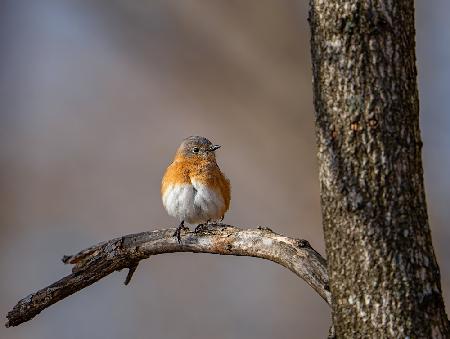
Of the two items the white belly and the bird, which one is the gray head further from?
the white belly

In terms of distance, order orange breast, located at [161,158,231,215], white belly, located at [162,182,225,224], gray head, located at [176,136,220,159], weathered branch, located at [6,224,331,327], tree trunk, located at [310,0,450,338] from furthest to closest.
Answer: gray head, located at [176,136,220,159], orange breast, located at [161,158,231,215], white belly, located at [162,182,225,224], weathered branch, located at [6,224,331,327], tree trunk, located at [310,0,450,338]

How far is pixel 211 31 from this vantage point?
9.42 metres

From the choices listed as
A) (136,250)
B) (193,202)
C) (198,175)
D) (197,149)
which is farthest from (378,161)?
(197,149)

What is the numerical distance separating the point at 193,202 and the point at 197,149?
0.56 m

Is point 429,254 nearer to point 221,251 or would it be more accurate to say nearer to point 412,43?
point 412,43

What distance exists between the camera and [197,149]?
5.67m

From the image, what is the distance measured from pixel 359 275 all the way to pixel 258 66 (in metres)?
6.54

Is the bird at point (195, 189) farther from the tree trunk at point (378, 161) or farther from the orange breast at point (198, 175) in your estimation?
the tree trunk at point (378, 161)

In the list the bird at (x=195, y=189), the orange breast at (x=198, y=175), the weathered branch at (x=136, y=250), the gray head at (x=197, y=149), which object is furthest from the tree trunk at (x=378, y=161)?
the gray head at (x=197, y=149)

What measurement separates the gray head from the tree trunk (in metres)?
2.98

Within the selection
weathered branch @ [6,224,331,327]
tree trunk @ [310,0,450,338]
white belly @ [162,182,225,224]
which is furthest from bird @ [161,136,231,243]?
tree trunk @ [310,0,450,338]

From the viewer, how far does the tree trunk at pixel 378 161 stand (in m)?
2.62

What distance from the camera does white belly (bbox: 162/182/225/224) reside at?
5246 millimetres

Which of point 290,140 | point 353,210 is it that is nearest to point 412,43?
point 353,210
